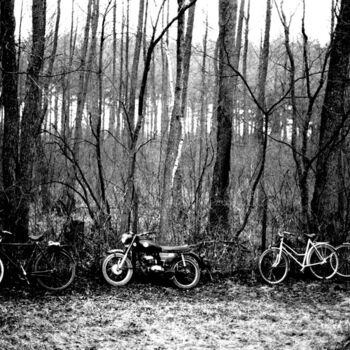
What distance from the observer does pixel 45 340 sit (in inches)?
198

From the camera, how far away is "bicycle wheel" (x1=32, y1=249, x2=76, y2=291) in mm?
6988

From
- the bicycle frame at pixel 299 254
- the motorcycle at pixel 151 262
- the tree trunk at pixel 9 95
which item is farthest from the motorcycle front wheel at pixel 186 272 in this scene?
the tree trunk at pixel 9 95

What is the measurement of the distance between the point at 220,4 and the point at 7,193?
5861mm

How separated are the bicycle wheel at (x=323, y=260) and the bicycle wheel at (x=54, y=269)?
Result: 398 cm

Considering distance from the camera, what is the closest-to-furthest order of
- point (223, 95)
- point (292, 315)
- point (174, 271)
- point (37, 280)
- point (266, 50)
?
1. point (292, 315)
2. point (37, 280)
3. point (174, 271)
4. point (223, 95)
5. point (266, 50)

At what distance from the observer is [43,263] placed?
7129mm

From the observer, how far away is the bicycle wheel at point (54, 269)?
22.9ft

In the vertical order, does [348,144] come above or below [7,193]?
above

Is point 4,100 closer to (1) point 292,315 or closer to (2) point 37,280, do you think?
(2) point 37,280

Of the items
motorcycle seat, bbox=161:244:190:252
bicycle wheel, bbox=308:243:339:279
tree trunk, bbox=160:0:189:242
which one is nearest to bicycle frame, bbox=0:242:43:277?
motorcycle seat, bbox=161:244:190:252

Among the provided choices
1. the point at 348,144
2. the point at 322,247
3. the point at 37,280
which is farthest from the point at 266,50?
the point at 37,280

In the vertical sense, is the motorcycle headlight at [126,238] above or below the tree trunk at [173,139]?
below

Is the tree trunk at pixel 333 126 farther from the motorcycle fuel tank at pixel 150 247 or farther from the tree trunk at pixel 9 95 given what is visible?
the tree trunk at pixel 9 95

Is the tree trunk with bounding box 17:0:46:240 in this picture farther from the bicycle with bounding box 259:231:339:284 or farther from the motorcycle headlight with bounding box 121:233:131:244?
the bicycle with bounding box 259:231:339:284
